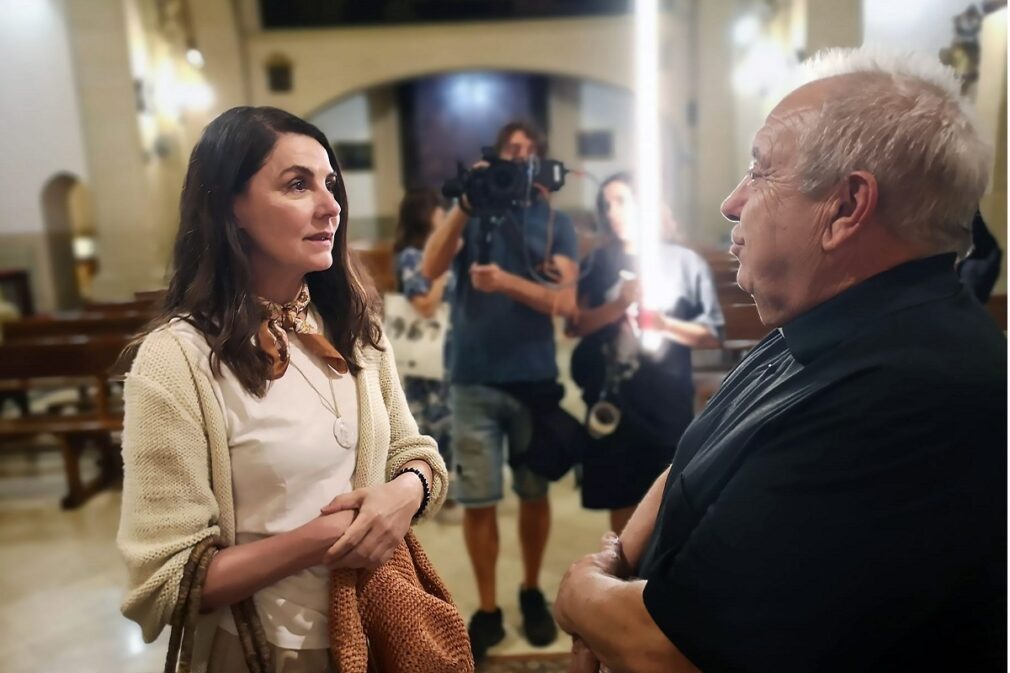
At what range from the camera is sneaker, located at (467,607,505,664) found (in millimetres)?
2145

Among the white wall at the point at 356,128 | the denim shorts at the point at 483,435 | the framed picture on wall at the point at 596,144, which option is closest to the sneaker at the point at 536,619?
the denim shorts at the point at 483,435

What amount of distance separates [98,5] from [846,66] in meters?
7.69

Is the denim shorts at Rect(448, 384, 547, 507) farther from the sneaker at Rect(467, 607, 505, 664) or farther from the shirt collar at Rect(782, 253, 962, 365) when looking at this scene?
the shirt collar at Rect(782, 253, 962, 365)

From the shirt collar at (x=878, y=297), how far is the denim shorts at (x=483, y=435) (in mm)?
1270

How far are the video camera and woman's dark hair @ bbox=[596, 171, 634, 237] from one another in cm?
22

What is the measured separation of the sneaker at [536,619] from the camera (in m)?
2.21

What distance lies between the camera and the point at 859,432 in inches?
28.8

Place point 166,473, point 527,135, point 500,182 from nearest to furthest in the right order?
point 166,473
point 500,182
point 527,135

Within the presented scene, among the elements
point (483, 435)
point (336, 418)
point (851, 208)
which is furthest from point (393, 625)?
point (483, 435)

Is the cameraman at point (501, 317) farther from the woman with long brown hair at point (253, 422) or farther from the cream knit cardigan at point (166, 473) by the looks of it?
the cream knit cardigan at point (166, 473)

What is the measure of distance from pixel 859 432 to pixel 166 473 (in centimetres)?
80

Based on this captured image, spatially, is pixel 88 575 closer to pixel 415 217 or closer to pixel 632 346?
pixel 415 217

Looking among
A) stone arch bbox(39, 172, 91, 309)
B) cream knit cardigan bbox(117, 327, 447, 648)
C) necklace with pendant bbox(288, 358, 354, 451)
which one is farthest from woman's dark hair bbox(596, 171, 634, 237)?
stone arch bbox(39, 172, 91, 309)

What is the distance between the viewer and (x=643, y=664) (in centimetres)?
85
